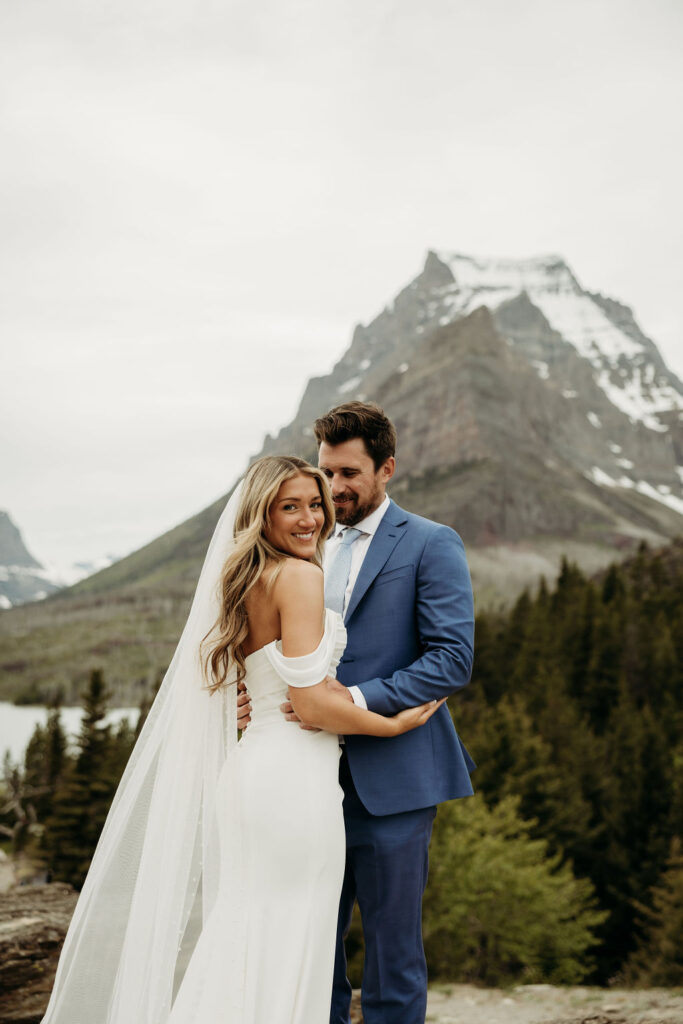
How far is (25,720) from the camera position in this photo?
5945 inches

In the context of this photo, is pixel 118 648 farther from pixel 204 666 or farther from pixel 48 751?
pixel 204 666

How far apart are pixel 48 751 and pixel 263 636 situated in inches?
2569

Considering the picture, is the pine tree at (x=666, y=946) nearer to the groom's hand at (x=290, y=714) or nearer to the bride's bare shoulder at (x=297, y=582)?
the groom's hand at (x=290, y=714)

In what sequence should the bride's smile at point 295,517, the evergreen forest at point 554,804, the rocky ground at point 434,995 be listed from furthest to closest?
the evergreen forest at point 554,804 < the rocky ground at point 434,995 < the bride's smile at point 295,517

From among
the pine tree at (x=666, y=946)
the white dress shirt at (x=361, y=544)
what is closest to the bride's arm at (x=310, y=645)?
the white dress shirt at (x=361, y=544)

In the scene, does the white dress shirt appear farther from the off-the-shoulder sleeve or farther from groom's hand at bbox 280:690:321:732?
groom's hand at bbox 280:690:321:732

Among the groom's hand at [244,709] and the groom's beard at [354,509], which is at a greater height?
the groom's beard at [354,509]

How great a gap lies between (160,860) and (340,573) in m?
1.83

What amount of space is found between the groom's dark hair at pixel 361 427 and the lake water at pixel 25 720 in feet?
389

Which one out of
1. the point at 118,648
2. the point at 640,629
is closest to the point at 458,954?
the point at 640,629

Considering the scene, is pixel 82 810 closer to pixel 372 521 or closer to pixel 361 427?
pixel 372 521

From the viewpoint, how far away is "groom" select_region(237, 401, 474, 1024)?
4230 mm

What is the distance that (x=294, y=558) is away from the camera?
426 centimetres

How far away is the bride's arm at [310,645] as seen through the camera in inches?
161
